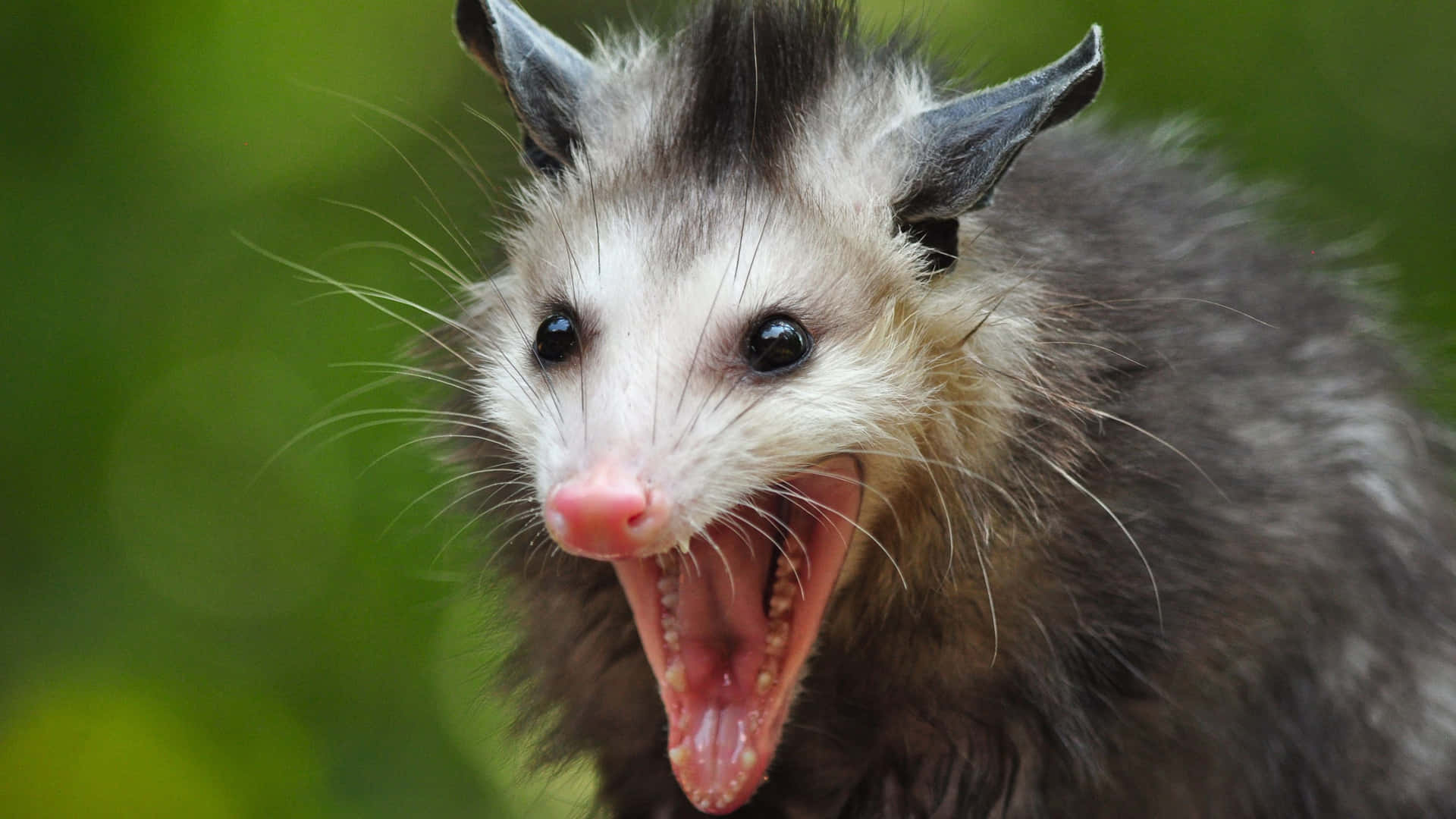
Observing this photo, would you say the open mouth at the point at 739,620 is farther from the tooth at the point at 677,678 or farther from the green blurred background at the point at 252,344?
the green blurred background at the point at 252,344

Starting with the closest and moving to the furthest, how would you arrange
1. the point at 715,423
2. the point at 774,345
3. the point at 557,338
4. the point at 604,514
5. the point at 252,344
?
the point at 604,514 → the point at 715,423 → the point at 774,345 → the point at 557,338 → the point at 252,344

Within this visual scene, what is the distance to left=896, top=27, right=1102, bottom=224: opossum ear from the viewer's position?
207 cm

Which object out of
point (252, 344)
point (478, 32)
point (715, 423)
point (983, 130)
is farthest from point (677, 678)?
point (252, 344)

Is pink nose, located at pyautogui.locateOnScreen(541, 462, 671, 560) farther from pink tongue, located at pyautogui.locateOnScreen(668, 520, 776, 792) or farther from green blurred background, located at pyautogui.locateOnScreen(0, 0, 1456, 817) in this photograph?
green blurred background, located at pyautogui.locateOnScreen(0, 0, 1456, 817)

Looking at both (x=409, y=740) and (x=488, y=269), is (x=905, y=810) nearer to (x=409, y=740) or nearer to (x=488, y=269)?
(x=488, y=269)

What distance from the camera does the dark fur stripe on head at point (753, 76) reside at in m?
2.38

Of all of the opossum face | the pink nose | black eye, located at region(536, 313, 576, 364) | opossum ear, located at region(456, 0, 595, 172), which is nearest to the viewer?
the pink nose

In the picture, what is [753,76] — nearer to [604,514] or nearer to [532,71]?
[532,71]

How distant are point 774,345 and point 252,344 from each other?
362cm

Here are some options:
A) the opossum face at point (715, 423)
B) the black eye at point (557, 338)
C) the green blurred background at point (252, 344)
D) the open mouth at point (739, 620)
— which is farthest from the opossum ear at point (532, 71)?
the green blurred background at point (252, 344)

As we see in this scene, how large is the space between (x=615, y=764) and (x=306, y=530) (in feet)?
9.33

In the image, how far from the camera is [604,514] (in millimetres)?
1880

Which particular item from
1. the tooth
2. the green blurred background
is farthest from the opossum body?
the green blurred background

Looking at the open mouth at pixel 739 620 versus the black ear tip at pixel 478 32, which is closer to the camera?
the open mouth at pixel 739 620
